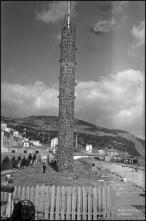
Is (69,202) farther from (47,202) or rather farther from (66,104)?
(66,104)

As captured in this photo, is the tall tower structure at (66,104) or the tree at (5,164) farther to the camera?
the tall tower structure at (66,104)

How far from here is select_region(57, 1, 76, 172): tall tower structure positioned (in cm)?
4634

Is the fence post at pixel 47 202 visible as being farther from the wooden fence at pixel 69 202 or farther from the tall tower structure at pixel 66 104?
the tall tower structure at pixel 66 104

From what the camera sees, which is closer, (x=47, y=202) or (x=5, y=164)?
(x=47, y=202)

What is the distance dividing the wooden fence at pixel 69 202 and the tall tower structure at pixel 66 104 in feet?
108

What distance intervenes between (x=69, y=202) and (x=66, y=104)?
113 ft

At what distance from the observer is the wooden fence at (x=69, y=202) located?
13.1 meters

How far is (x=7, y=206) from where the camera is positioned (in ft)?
40.6

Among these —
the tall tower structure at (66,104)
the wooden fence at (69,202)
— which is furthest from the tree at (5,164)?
the wooden fence at (69,202)

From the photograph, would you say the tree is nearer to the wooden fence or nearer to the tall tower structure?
the tall tower structure

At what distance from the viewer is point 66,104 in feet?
154

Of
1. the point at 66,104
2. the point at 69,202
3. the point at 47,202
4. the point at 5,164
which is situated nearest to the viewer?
the point at 69,202

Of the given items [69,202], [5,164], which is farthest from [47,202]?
[5,164]

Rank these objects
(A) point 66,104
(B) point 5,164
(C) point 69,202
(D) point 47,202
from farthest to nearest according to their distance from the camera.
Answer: (A) point 66,104 → (B) point 5,164 → (D) point 47,202 → (C) point 69,202
